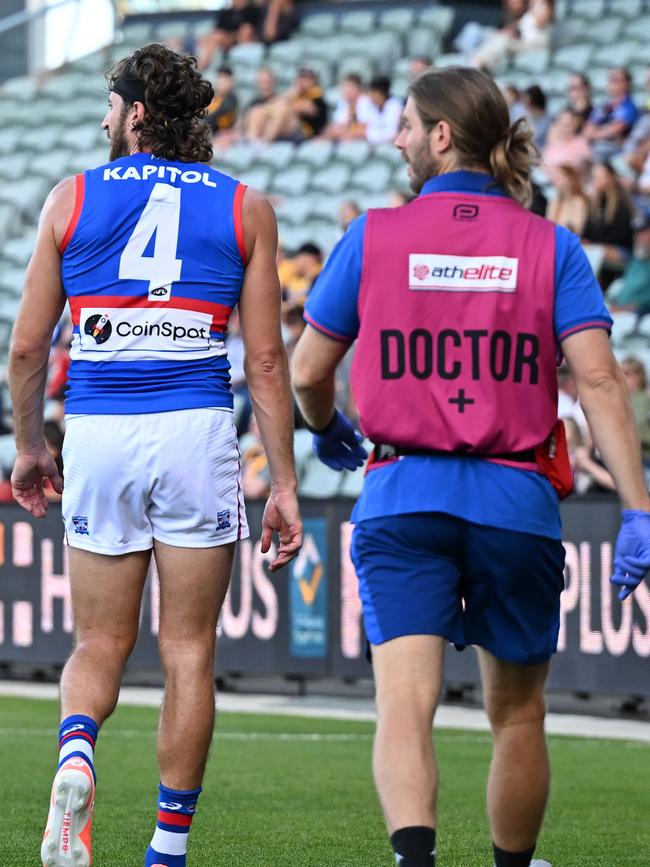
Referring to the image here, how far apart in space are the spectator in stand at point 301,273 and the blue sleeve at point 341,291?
11.0 m

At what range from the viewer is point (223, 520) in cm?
462

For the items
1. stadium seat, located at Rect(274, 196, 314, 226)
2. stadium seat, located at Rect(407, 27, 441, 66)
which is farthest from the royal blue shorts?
stadium seat, located at Rect(407, 27, 441, 66)

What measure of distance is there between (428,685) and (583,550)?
6747mm

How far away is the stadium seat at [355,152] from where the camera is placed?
18656 mm

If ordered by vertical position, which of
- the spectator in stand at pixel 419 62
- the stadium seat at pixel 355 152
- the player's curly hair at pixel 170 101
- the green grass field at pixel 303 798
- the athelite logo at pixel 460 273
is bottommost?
the green grass field at pixel 303 798

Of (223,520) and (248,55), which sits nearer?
(223,520)

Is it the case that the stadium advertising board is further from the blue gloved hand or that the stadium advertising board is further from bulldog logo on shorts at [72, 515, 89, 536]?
the blue gloved hand

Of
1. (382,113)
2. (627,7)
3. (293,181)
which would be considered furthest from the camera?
(627,7)

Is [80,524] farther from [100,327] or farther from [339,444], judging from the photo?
[339,444]

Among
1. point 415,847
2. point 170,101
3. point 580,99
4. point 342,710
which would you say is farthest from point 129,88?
Answer: point 580,99

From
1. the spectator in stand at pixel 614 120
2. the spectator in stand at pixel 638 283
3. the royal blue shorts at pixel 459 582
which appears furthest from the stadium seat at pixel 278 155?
the royal blue shorts at pixel 459 582

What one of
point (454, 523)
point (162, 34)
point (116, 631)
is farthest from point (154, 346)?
point (162, 34)

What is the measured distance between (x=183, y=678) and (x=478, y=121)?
5.09 ft

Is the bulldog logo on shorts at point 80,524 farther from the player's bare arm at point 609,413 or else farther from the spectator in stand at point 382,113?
the spectator in stand at point 382,113
